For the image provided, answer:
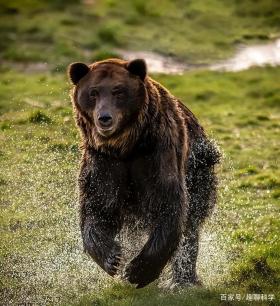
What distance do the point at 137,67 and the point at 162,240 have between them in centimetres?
154

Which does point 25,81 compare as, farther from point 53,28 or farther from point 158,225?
point 158,225

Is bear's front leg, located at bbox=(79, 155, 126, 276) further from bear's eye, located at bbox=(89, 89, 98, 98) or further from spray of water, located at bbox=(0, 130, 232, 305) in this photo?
bear's eye, located at bbox=(89, 89, 98, 98)

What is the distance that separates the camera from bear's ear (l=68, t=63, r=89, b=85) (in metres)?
7.55

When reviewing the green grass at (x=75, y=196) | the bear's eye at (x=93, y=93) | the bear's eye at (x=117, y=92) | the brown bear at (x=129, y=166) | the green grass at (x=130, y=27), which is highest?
the bear's eye at (x=117, y=92)

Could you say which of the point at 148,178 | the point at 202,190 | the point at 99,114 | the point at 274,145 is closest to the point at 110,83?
the point at 99,114

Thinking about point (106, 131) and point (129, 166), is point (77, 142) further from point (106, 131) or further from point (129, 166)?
point (106, 131)

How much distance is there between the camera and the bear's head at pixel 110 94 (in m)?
7.40

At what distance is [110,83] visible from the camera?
24.4 ft

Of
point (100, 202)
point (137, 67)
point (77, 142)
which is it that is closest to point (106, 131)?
point (137, 67)

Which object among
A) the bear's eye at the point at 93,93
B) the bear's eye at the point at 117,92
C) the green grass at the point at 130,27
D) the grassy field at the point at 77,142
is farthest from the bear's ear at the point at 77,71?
the green grass at the point at 130,27

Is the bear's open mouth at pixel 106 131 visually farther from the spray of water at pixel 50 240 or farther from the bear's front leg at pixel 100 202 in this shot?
the spray of water at pixel 50 240

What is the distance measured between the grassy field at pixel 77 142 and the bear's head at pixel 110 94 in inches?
70.1

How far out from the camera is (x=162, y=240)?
7.52m

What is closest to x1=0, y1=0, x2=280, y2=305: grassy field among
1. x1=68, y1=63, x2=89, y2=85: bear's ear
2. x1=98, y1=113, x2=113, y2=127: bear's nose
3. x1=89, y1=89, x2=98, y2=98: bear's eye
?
x1=98, y1=113, x2=113, y2=127: bear's nose
